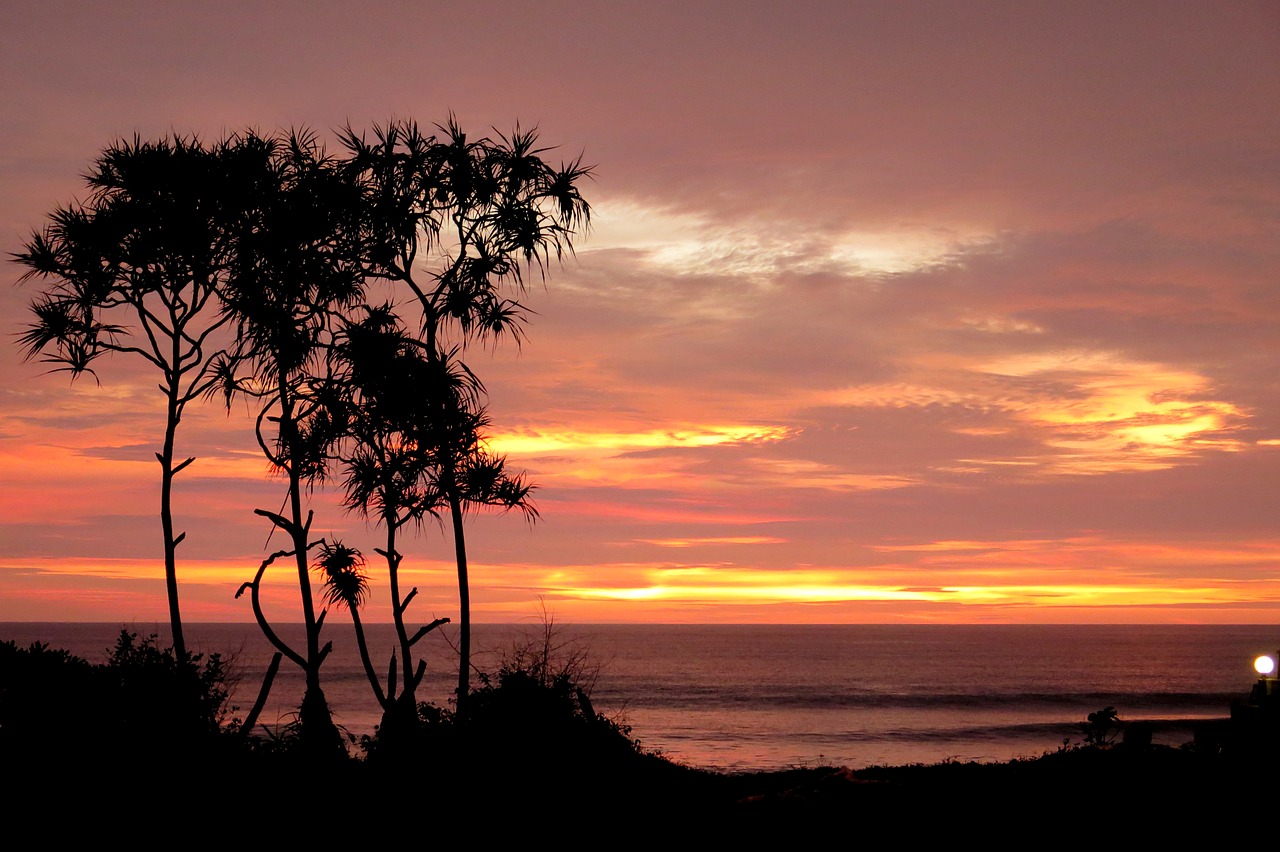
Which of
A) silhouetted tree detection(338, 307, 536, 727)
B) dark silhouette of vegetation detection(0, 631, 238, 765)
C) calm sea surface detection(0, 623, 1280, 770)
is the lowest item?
calm sea surface detection(0, 623, 1280, 770)

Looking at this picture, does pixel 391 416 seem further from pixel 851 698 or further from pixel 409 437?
pixel 851 698

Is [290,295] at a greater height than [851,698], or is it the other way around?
[290,295]

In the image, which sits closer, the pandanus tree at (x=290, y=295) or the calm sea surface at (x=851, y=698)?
the pandanus tree at (x=290, y=295)

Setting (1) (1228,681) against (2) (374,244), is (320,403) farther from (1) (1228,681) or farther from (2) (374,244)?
(1) (1228,681)

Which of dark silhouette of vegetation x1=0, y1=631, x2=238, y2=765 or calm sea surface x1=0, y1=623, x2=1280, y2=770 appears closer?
dark silhouette of vegetation x1=0, y1=631, x2=238, y2=765

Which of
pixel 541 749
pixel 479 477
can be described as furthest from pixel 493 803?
pixel 479 477

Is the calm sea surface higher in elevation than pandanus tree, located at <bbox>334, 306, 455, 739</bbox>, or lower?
lower

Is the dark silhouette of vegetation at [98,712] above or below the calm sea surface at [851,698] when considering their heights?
above

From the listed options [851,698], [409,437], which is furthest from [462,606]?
[851,698]

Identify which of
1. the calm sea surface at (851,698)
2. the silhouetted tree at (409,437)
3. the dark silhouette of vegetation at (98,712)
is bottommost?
the calm sea surface at (851,698)

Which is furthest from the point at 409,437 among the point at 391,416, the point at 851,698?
the point at 851,698

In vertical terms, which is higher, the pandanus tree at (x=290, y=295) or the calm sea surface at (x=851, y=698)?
the pandanus tree at (x=290, y=295)

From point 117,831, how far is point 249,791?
63.3 inches

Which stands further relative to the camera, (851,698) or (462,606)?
(851,698)
